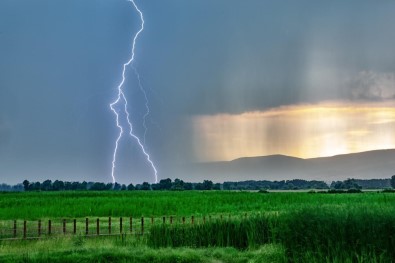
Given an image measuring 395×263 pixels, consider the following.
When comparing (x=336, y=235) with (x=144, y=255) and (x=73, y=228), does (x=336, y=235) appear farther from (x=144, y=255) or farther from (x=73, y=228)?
(x=73, y=228)

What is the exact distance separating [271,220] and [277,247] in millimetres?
2986

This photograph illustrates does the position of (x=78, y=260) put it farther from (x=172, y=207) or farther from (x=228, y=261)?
(x=172, y=207)

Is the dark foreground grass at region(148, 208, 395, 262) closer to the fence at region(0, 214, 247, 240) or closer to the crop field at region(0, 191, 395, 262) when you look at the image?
the crop field at region(0, 191, 395, 262)

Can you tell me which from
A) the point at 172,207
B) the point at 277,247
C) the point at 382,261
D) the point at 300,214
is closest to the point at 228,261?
the point at 277,247

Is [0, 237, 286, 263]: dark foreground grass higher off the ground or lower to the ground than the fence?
lower

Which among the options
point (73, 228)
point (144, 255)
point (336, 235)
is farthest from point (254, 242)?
point (73, 228)

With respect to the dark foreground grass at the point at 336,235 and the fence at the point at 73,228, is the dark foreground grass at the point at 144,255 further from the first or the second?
the fence at the point at 73,228

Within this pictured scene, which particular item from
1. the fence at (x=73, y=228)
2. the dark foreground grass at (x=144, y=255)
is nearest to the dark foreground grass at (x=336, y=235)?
the dark foreground grass at (x=144, y=255)

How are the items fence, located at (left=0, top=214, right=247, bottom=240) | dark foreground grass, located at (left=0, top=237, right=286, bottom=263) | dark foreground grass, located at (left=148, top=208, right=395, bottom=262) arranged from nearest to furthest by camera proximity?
dark foreground grass, located at (left=148, top=208, right=395, bottom=262) < dark foreground grass, located at (left=0, top=237, right=286, bottom=263) < fence, located at (left=0, top=214, right=247, bottom=240)

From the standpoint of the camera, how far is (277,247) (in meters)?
15.2

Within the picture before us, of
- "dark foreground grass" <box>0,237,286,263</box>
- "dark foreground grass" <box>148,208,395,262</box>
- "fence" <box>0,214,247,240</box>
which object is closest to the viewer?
"dark foreground grass" <box>148,208,395,262</box>

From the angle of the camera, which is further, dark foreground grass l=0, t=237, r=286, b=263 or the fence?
the fence

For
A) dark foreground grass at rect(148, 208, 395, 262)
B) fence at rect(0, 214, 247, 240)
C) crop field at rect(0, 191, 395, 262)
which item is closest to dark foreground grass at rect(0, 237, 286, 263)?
crop field at rect(0, 191, 395, 262)

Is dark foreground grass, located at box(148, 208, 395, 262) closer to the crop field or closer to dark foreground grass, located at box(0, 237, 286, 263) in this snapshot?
the crop field
